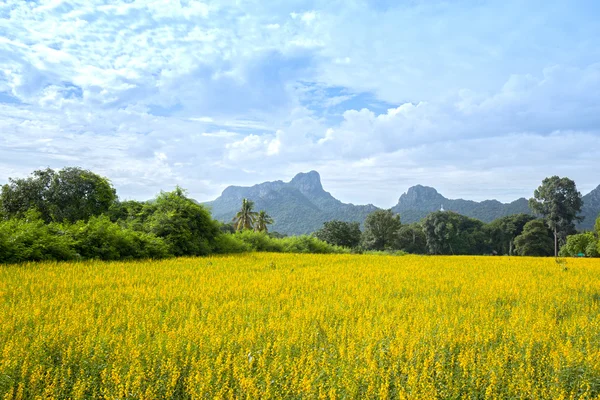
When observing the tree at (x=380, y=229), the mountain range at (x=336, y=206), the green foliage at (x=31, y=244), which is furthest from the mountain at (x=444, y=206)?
the green foliage at (x=31, y=244)

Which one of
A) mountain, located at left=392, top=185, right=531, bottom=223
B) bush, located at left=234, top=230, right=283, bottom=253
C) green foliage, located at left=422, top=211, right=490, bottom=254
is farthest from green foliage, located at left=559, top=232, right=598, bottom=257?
mountain, located at left=392, top=185, right=531, bottom=223

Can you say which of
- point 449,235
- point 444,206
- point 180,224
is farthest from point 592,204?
point 180,224

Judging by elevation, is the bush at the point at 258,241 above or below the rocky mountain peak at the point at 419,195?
below

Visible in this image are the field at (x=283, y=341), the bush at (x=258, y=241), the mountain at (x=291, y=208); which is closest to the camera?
the field at (x=283, y=341)

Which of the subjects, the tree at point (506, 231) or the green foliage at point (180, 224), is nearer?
the green foliage at point (180, 224)

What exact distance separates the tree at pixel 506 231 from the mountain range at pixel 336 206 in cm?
3717

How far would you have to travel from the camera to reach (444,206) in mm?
161625

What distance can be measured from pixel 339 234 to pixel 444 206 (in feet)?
405

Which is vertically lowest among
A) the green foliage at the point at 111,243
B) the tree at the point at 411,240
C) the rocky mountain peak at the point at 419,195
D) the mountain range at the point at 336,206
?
the tree at the point at 411,240

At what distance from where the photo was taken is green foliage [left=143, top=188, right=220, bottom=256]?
64.1ft

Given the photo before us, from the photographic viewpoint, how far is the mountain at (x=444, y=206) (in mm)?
114812

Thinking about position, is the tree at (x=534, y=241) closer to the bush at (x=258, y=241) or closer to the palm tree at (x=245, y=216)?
the palm tree at (x=245, y=216)

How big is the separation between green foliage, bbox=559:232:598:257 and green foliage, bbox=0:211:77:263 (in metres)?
43.4

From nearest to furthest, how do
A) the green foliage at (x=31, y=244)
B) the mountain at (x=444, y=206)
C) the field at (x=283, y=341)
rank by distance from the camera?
the field at (x=283, y=341), the green foliage at (x=31, y=244), the mountain at (x=444, y=206)
